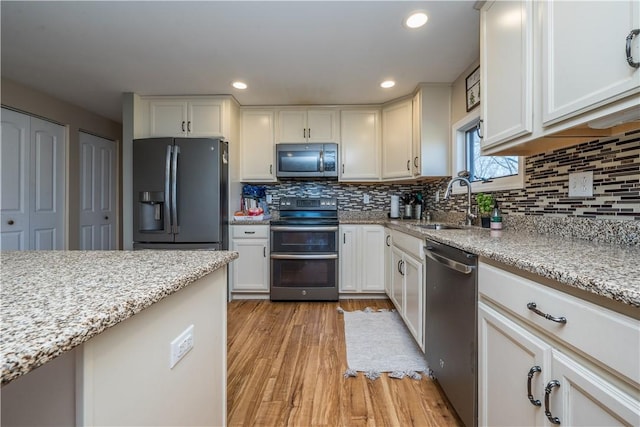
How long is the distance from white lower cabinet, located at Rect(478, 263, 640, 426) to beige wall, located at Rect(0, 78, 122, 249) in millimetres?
4182

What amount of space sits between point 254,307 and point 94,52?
2.56m

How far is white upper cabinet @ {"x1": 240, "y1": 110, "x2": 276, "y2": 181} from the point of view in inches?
131

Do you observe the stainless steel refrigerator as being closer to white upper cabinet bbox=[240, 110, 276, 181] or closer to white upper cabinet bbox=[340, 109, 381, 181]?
white upper cabinet bbox=[240, 110, 276, 181]

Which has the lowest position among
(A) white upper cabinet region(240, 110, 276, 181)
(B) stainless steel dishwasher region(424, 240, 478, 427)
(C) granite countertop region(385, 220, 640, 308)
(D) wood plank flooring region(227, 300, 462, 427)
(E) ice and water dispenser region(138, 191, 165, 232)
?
(D) wood plank flooring region(227, 300, 462, 427)

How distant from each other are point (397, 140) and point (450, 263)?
81.2 inches

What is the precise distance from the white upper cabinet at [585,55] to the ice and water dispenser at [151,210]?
9.91ft

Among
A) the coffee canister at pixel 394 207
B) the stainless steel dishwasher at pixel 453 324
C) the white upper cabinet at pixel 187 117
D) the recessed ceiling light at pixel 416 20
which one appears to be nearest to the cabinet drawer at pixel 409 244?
the stainless steel dishwasher at pixel 453 324

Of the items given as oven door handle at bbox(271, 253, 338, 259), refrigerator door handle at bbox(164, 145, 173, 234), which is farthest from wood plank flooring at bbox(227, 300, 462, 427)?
refrigerator door handle at bbox(164, 145, 173, 234)

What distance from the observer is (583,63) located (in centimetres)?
96

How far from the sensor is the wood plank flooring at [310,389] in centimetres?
138

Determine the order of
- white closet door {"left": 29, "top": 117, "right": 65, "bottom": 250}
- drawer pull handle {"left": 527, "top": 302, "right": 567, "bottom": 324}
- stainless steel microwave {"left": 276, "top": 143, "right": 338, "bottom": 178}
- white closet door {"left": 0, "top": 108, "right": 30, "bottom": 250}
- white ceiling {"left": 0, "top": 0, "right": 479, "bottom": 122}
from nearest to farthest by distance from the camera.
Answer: drawer pull handle {"left": 527, "top": 302, "right": 567, "bottom": 324} < white ceiling {"left": 0, "top": 0, "right": 479, "bottom": 122} < white closet door {"left": 0, "top": 108, "right": 30, "bottom": 250} < white closet door {"left": 29, "top": 117, "right": 65, "bottom": 250} < stainless steel microwave {"left": 276, "top": 143, "right": 338, "bottom": 178}

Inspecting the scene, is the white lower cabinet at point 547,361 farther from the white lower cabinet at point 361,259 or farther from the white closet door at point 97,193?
the white closet door at point 97,193

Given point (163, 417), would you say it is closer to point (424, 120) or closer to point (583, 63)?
point (583, 63)

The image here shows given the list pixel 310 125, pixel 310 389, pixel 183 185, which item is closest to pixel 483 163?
pixel 310 125
